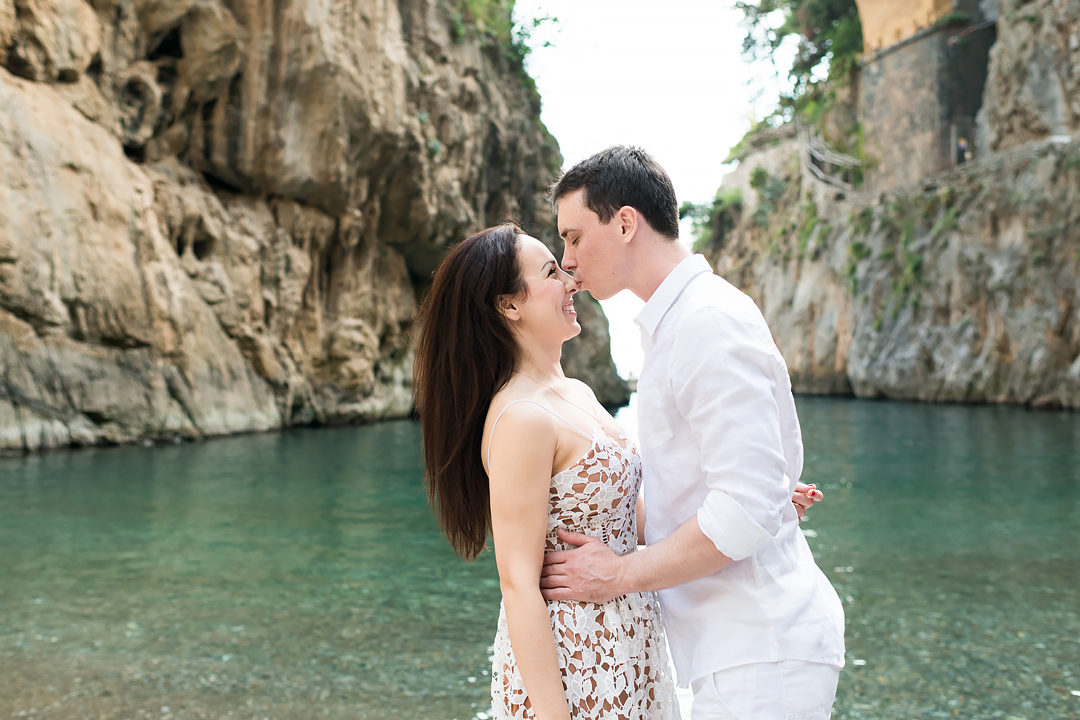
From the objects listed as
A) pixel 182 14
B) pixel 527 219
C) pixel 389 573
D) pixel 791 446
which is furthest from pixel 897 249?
pixel 791 446

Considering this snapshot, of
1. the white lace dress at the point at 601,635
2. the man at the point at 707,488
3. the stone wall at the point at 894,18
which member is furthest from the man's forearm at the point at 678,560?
the stone wall at the point at 894,18

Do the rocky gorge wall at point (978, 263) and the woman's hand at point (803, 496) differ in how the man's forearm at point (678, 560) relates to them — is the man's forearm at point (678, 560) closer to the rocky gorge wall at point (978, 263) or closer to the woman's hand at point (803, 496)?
the woman's hand at point (803, 496)

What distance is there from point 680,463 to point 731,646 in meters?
0.40

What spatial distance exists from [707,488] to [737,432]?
0.67 feet

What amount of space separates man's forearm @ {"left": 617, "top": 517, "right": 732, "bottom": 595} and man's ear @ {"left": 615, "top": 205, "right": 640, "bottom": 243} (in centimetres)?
69

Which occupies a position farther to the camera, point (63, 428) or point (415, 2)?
point (415, 2)

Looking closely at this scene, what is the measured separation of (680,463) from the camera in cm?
198

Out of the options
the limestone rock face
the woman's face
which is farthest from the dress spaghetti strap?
the limestone rock face

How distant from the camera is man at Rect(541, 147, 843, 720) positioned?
181 cm

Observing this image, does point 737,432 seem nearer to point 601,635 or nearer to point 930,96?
point 601,635

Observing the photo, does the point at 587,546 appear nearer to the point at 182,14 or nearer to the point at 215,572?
the point at 215,572

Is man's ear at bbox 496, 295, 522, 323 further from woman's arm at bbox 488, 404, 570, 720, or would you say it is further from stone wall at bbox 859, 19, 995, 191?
stone wall at bbox 859, 19, 995, 191

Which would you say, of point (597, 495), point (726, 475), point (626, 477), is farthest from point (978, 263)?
point (726, 475)

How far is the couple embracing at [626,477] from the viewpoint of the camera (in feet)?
6.05
